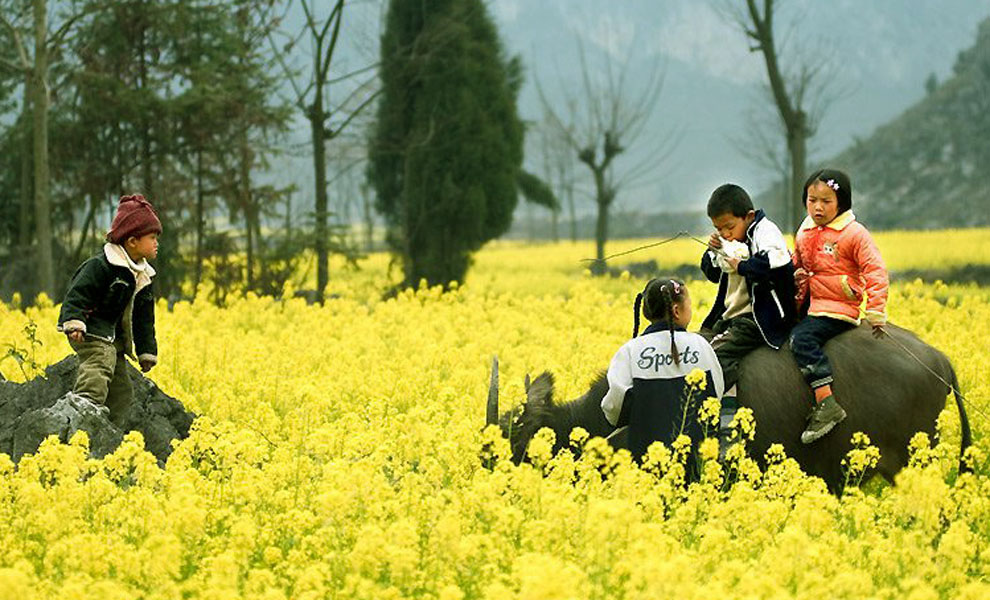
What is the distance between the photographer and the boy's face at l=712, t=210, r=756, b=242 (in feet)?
26.8

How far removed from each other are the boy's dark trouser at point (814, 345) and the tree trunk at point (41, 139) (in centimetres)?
1473

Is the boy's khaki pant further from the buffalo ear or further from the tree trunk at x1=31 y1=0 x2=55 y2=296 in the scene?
the tree trunk at x1=31 y1=0 x2=55 y2=296

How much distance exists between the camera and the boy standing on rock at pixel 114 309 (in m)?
8.50

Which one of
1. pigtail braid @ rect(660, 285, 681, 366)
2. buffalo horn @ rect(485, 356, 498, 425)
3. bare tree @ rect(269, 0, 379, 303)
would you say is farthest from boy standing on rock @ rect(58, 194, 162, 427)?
bare tree @ rect(269, 0, 379, 303)

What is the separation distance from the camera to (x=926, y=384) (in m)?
8.04

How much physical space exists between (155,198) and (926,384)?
1753cm

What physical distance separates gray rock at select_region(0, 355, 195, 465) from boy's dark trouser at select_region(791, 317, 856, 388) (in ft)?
14.9

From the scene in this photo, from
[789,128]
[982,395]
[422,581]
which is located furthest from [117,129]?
[422,581]

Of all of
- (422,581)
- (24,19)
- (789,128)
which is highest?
(24,19)

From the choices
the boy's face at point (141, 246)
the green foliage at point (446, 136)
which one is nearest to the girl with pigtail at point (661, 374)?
the boy's face at point (141, 246)

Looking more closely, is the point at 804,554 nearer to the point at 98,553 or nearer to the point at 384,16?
the point at 98,553

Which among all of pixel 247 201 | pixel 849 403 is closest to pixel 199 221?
pixel 247 201

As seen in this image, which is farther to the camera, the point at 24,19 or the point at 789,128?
the point at 789,128

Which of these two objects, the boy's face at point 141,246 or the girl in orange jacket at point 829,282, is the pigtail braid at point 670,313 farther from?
the boy's face at point 141,246
